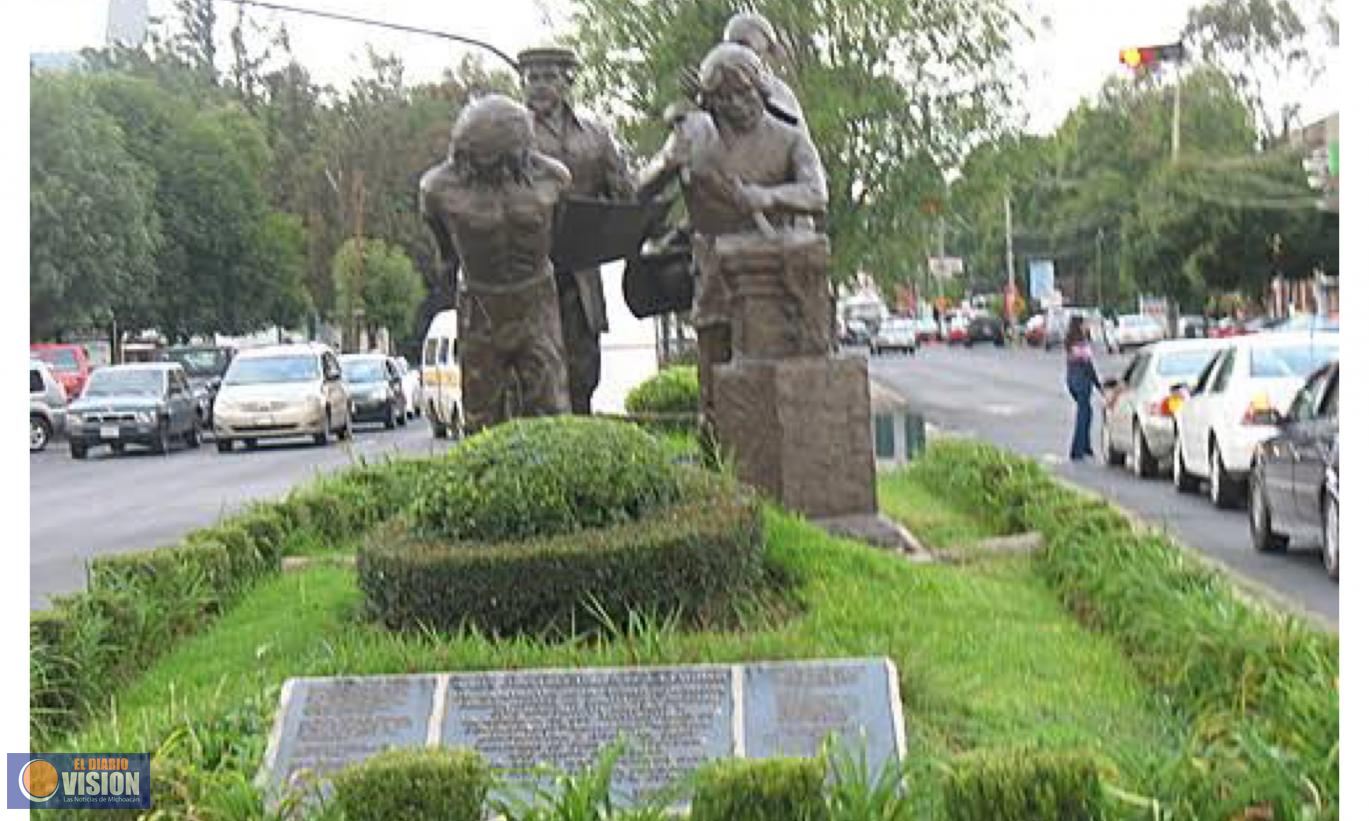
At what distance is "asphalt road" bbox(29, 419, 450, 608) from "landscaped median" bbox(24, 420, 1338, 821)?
2.80 m

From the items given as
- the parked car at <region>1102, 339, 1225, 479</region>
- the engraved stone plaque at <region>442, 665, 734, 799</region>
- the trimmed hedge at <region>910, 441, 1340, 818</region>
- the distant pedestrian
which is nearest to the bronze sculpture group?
the trimmed hedge at <region>910, 441, 1340, 818</region>

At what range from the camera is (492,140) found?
10.5 meters

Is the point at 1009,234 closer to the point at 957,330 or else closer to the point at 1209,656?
the point at 957,330

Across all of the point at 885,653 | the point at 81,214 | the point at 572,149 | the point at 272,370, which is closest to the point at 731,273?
the point at 572,149

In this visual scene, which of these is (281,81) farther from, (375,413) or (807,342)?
(807,342)

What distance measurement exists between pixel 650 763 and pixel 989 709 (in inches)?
58.4

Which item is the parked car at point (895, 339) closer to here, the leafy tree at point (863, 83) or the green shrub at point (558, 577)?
the leafy tree at point (863, 83)

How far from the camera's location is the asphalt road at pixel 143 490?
16614mm

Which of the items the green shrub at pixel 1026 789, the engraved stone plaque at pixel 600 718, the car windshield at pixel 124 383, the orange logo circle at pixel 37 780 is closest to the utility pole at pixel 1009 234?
the car windshield at pixel 124 383

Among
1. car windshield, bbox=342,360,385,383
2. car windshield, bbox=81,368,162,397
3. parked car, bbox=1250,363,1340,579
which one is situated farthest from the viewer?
car windshield, bbox=342,360,385,383

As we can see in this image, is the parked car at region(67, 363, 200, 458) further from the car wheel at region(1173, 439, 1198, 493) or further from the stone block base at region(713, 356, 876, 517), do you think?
the stone block base at region(713, 356, 876, 517)

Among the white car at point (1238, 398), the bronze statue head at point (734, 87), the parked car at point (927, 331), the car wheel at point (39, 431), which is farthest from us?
the parked car at point (927, 331)

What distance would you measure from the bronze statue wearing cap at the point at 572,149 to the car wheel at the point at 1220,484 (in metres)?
5.97

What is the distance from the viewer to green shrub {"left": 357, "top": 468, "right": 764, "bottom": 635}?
8250 mm
